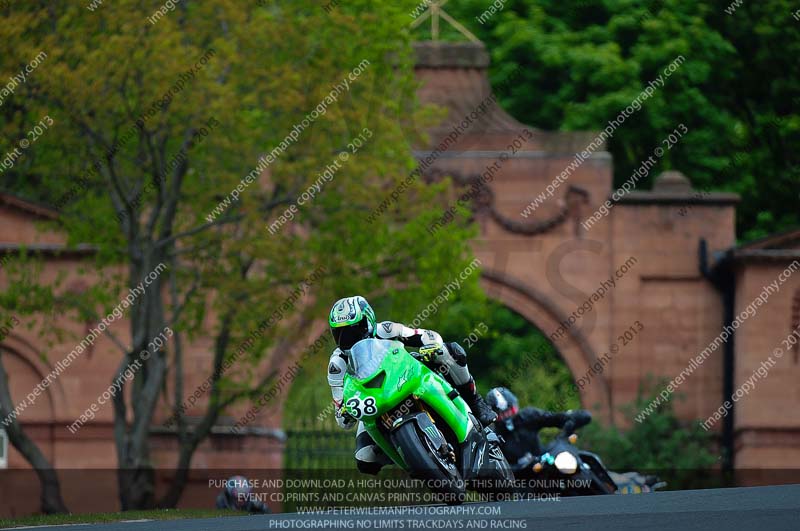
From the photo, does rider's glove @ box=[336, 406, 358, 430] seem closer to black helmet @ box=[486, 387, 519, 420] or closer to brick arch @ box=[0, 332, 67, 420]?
black helmet @ box=[486, 387, 519, 420]

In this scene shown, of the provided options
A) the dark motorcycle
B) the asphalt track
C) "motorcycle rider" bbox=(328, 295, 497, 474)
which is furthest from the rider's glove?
the dark motorcycle

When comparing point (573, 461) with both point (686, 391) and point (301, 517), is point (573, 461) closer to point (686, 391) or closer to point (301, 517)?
point (301, 517)

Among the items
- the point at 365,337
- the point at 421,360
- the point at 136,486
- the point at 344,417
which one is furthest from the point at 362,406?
the point at 136,486

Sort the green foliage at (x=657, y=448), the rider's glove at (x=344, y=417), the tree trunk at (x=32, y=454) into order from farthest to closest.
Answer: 1. the green foliage at (x=657, y=448)
2. the tree trunk at (x=32, y=454)
3. the rider's glove at (x=344, y=417)

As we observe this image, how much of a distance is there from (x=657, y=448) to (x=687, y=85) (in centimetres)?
1105

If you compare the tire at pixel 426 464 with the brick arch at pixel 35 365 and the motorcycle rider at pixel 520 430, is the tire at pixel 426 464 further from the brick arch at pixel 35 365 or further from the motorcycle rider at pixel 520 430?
the brick arch at pixel 35 365

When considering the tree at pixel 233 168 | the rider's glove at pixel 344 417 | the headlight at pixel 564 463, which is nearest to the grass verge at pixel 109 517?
the headlight at pixel 564 463

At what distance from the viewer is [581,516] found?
41.5 ft

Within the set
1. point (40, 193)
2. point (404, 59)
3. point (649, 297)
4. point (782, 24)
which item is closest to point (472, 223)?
point (649, 297)

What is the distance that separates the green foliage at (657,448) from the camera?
30328 millimetres

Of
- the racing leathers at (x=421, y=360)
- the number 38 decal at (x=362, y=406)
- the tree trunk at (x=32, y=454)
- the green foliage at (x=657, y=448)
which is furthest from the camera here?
the green foliage at (x=657, y=448)

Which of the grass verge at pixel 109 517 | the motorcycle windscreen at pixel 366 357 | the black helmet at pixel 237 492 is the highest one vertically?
the motorcycle windscreen at pixel 366 357

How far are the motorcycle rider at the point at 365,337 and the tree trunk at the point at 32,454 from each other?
1071 centimetres

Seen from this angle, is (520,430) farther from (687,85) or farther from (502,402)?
(687,85)
